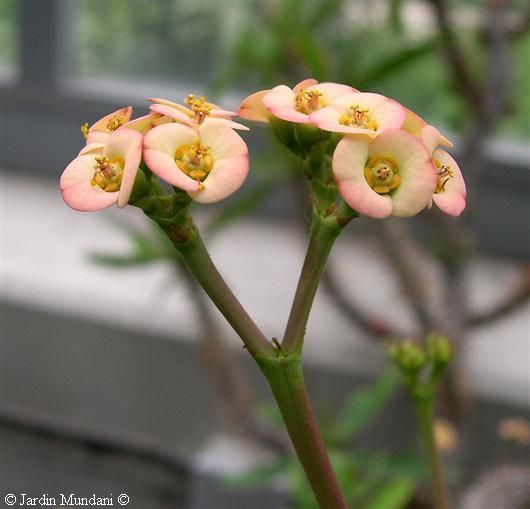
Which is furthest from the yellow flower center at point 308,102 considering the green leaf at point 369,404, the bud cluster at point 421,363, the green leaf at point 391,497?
the green leaf at point 369,404

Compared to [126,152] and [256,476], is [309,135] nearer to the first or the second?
[126,152]

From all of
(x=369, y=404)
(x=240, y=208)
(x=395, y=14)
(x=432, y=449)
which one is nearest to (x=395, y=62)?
(x=395, y=14)

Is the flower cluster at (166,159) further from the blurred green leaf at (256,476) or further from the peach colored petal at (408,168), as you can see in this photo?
the blurred green leaf at (256,476)

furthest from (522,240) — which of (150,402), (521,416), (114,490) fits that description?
(114,490)

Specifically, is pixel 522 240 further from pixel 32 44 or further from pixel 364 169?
pixel 364 169

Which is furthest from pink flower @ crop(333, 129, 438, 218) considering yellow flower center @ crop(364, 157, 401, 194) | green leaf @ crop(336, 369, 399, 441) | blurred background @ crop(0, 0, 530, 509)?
green leaf @ crop(336, 369, 399, 441)

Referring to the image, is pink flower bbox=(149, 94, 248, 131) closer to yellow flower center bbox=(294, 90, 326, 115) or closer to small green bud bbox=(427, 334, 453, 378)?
yellow flower center bbox=(294, 90, 326, 115)
